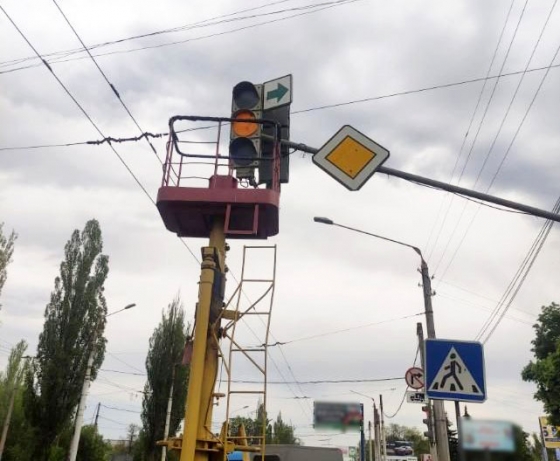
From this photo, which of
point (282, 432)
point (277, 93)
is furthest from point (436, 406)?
point (282, 432)

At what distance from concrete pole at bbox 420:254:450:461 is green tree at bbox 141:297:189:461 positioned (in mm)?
23476

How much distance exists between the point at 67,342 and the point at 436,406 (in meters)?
19.3

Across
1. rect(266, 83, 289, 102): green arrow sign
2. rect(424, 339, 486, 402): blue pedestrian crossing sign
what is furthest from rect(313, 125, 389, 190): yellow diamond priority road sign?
rect(424, 339, 486, 402): blue pedestrian crossing sign

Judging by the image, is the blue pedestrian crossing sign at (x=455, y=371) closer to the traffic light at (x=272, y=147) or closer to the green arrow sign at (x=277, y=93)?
the traffic light at (x=272, y=147)

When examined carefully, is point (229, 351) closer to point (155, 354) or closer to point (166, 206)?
point (166, 206)

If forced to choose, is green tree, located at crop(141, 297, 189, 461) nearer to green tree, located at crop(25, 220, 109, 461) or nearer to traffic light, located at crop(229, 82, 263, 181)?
green tree, located at crop(25, 220, 109, 461)

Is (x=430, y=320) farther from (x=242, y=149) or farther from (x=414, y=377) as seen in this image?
(x=242, y=149)

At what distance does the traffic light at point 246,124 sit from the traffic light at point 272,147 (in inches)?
9.3

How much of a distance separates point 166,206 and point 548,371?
907 inches

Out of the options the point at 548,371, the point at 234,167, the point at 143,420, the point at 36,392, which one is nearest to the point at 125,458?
the point at 143,420

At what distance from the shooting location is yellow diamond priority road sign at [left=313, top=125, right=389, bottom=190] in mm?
6059

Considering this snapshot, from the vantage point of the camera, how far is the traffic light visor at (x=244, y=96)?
23.6 ft

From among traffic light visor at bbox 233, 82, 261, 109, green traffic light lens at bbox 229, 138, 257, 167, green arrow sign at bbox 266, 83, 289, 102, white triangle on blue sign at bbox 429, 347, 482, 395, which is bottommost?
white triangle on blue sign at bbox 429, 347, 482, 395

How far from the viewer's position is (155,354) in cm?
3572
